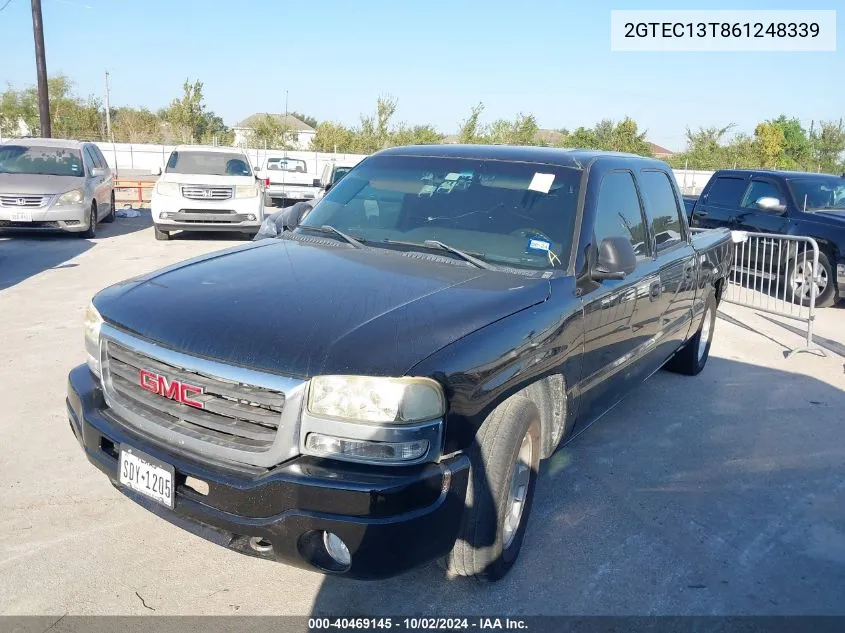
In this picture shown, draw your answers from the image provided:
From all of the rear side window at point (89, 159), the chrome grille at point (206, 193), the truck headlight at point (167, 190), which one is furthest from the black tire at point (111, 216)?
the chrome grille at point (206, 193)

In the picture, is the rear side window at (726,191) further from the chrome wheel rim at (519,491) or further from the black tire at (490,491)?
the black tire at (490,491)

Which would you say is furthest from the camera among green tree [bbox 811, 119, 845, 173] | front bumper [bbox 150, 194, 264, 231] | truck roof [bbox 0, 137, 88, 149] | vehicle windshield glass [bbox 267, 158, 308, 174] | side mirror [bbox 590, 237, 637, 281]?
green tree [bbox 811, 119, 845, 173]

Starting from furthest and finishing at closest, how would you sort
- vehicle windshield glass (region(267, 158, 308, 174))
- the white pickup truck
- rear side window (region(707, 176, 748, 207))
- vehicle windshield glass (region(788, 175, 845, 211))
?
vehicle windshield glass (region(267, 158, 308, 174)), the white pickup truck, rear side window (region(707, 176, 748, 207)), vehicle windshield glass (region(788, 175, 845, 211))

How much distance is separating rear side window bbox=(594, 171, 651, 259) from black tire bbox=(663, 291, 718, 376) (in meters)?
1.93

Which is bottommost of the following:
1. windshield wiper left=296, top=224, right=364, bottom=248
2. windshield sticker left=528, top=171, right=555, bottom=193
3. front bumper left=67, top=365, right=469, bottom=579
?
front bumper left=67, top=365, right=469, bottom=579

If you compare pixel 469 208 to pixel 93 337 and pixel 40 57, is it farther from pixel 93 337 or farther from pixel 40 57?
pixel 40 57

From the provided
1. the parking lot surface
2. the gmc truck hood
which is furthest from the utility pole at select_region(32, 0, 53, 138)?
the gmc truck hood

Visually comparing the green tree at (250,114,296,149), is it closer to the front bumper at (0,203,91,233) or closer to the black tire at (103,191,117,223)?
the black tire at (103,191,117,223)

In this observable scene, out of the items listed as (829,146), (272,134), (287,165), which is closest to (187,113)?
(272,134)

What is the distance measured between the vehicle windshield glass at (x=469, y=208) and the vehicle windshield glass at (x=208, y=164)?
969 cm

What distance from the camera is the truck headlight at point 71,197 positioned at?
11873mm

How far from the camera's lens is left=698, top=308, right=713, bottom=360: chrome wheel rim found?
20.8 feet

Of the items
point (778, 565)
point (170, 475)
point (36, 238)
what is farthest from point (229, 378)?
point (36, 238)

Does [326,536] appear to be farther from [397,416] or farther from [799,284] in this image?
[799,284]
